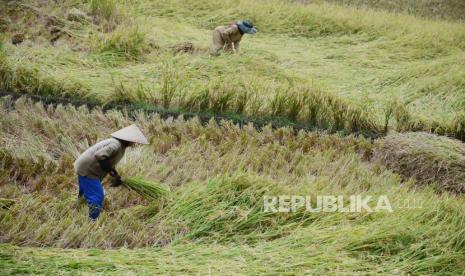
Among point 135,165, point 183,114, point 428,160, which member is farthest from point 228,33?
point 135,165

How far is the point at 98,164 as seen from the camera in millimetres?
3607

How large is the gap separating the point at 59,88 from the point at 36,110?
93 centimetres

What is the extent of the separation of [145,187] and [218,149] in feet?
4.15

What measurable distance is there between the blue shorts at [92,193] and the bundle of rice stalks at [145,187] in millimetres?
236

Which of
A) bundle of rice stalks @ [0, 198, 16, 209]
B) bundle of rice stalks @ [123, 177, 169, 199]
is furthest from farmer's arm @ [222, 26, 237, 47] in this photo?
bundle of rice stalks @ [0, 198, 16, 209]

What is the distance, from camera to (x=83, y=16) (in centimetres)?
907

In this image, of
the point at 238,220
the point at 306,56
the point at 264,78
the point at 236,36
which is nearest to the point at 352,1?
the point at 306,56

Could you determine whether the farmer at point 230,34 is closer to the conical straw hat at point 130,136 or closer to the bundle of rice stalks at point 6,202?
the conical straw hat at point 130,136

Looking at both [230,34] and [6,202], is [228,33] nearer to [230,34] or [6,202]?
[230,34]

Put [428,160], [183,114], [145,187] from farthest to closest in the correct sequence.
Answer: [183,114]
[428,160]
[145,187]

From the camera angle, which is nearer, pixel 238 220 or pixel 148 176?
pixel 238 220

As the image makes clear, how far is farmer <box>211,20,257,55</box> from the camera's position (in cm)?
804

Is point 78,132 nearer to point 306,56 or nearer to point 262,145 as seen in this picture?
point 262,145

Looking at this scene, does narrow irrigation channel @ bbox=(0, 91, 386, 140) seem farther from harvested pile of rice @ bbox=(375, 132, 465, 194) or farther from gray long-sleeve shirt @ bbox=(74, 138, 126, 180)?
gray long-sleeve shirt @ bbox=(74, 138, 126, 180)
